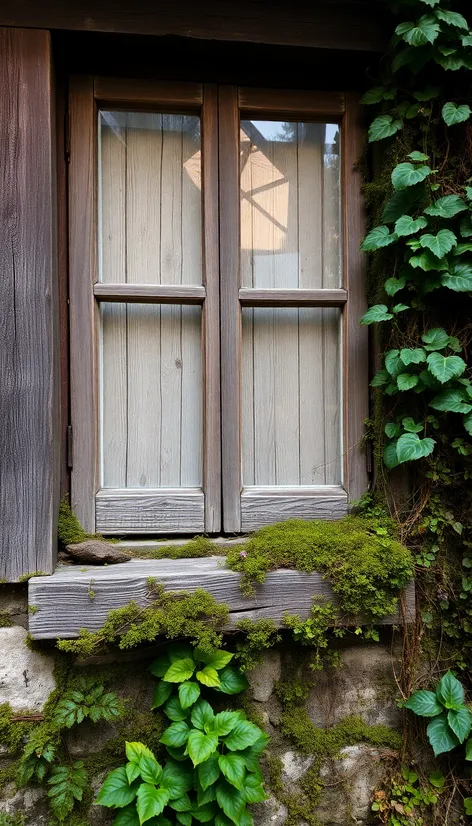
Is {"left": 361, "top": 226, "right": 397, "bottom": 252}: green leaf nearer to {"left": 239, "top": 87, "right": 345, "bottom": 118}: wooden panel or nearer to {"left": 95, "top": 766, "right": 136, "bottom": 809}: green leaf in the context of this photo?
{"left": 239, "top": 87, "right": 345, "bottom": 118}: wooden panel

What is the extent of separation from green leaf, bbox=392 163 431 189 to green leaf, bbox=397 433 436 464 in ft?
2.66

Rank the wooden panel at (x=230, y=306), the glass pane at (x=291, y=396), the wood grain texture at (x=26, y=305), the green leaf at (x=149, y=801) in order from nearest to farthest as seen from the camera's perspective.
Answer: the green leaf at (x=149, y=801)
the wood grain texture at (x=26, y=305)
the wooden panel at (x=230, y=306)
the glass pane at (x=291, y=396)

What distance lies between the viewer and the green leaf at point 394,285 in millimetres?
1556

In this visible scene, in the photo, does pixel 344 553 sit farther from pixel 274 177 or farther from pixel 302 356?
pixel 274 177

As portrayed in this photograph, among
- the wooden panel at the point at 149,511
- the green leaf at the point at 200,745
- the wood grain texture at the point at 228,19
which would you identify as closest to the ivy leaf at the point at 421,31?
the wood grain texture at the point at 228,19

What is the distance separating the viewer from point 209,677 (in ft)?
4.53

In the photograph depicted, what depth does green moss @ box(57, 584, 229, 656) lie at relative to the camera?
53.9 inches

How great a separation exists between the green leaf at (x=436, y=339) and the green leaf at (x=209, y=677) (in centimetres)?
123

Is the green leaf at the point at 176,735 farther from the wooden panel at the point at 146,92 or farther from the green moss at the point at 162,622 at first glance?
the wooden panel at the point at 146,92

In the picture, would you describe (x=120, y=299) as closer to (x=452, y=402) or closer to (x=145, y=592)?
(x=145, y=592)

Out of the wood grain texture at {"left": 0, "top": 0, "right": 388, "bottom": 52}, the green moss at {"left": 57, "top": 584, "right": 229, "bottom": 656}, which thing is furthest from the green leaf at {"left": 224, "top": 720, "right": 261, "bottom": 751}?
the wood grain texture at {"left": 0, "top": 0, "right": 388, "bottom": 52}

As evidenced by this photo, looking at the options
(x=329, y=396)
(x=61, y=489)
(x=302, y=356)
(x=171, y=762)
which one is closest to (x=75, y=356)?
(x=61, y=489)

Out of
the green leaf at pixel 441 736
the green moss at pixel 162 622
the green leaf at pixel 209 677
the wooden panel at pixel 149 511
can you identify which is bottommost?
the green leaf at pixel 441 736

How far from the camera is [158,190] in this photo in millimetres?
1758
